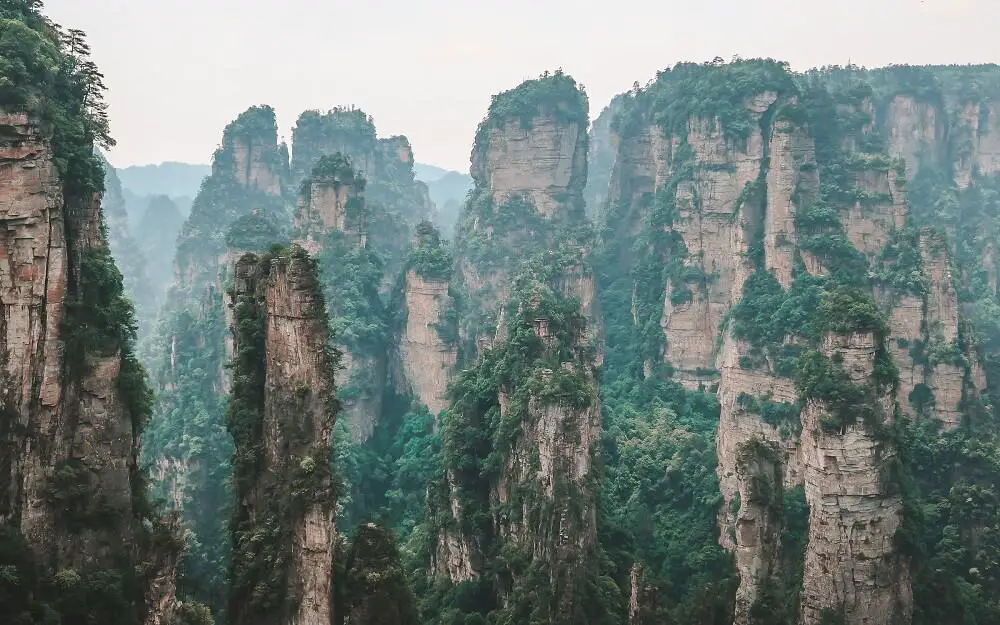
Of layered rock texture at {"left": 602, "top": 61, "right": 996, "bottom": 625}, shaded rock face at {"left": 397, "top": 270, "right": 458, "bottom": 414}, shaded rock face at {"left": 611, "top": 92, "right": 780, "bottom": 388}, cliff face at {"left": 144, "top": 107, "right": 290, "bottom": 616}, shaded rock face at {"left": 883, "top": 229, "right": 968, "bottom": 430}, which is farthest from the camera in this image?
shaded rock face at {"left": 397, "top": 270, "right": 458, "bottom": 414}

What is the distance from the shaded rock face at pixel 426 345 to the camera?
49062mm

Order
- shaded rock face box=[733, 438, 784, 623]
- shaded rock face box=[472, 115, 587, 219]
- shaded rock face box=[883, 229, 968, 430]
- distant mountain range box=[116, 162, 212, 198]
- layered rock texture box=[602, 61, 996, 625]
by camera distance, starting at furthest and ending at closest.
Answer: distant mountain range box=[116, 162, 212, 198] < shaded rock face box=[472, 115, 587, 219] < shaded rock face box=[883, 229, 968, 430] < layered rock texture box=[602, 61, 996, 625] < shaded rock face box=[733, 438, 784, 623]

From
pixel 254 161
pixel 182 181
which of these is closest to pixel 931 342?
pixel 254 161

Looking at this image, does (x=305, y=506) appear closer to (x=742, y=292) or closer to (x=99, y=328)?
(x=99, y=328)

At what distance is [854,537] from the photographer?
88.3 feet

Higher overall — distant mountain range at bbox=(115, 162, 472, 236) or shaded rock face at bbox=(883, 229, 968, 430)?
distant mountain range at bbox=(115, 162, 472, 236)

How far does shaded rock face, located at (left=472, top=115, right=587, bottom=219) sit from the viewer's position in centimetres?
6506

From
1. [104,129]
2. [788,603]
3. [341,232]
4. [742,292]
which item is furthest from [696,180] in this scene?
[104,129]

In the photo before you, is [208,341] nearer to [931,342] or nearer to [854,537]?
[931,342]

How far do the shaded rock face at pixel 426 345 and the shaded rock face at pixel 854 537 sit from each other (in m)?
24.6

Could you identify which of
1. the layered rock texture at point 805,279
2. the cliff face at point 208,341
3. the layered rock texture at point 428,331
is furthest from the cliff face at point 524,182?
the cliff face at point 208,341

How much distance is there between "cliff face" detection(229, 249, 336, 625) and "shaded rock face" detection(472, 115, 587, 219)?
140 ft

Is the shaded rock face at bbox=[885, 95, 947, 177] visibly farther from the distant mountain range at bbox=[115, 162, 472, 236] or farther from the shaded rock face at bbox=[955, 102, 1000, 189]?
the distant mountain range at bbox=[115, 162, 472, 236]

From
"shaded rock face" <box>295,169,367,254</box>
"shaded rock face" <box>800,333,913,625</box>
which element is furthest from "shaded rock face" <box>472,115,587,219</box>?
"shaded rock face" <box>800,333,913,625</box>
